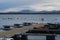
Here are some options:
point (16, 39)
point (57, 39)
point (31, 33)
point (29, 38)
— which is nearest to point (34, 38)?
point (29, 38)

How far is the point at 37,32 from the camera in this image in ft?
51.9

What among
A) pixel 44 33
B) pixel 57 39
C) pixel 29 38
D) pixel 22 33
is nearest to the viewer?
pixel 22 33

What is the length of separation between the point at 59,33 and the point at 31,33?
188cm

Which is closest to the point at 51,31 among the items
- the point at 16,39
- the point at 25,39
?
the point at 25,39

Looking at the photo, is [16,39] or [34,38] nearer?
[16,39]

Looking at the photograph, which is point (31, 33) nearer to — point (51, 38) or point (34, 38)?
point (51, 38)

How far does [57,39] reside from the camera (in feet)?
55.7

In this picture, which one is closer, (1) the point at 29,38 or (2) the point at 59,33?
(2) the point at 59,33

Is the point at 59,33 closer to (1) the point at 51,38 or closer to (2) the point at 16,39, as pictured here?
(1) the point at 51,38

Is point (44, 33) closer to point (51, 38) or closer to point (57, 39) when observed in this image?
point (51, 38)

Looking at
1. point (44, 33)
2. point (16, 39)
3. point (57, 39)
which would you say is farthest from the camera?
point (57, 39)

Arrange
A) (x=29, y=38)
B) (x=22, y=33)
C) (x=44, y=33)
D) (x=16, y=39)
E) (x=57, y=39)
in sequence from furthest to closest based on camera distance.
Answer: (x=29, y=38), (x=57, y=39), (x=44, y=33), (x=22, y=33), (x=16, y=39)

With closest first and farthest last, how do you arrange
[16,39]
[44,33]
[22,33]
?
[16,39] < [22,33] < [44,33]

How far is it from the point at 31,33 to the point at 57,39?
2626 millimetres
